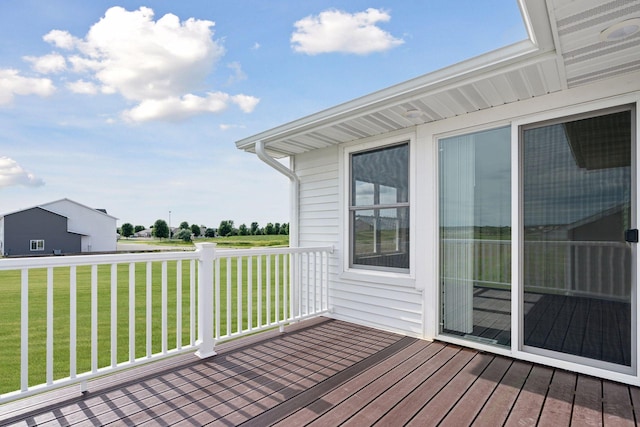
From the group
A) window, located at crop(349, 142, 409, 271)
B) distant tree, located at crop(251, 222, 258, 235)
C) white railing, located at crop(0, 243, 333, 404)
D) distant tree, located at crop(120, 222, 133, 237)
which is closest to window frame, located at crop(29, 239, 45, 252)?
distant tree, located at crop(120, 222, 133, 237)

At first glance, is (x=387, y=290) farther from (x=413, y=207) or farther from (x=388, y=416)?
(x=388, y=416)

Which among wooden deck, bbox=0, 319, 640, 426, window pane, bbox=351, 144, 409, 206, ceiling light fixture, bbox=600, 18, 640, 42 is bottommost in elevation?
wooden deck, bbox=0, 319, 640, 426

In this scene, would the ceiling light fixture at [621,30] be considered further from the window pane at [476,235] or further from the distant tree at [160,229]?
the distant tree at [160,229]

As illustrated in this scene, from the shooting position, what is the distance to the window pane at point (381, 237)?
11.7 ft

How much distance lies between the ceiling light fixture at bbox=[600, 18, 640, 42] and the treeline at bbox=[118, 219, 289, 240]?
1403 centimetres

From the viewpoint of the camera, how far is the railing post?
2.89m

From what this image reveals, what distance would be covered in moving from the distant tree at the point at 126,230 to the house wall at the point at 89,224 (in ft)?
12.0

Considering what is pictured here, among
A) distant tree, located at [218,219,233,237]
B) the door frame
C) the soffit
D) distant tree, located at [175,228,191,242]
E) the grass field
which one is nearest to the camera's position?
the soffit

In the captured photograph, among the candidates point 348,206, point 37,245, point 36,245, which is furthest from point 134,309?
point 37,245

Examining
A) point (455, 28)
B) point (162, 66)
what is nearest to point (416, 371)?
point (455, 28)

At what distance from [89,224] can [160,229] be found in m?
6.78

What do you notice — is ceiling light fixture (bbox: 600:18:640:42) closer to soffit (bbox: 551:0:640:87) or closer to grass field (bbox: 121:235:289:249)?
soffit (bbox: 551:0:640:87)

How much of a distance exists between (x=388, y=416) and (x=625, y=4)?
2.43m

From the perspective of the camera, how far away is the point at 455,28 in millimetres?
4488
